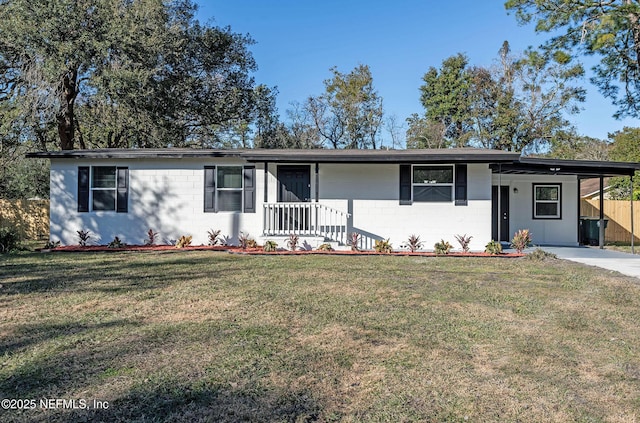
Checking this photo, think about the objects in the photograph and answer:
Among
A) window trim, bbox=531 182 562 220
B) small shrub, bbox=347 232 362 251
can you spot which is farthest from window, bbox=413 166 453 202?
window trim, bbox=531 182 562 220

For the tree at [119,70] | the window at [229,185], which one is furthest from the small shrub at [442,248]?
the tree at [119,70]

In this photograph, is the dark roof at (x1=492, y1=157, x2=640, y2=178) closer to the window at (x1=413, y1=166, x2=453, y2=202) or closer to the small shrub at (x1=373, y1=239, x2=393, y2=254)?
the window at (x1=413, y1=166, x2=453, y2=202)

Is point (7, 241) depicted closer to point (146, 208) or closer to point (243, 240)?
point (146, 208)

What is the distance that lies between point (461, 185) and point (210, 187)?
282 inches

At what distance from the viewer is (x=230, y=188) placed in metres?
11.5

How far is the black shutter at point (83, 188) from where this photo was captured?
11.6 metres

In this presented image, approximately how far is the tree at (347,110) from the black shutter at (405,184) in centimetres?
1718

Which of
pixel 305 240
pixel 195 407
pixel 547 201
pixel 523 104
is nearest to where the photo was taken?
pixel 195 407

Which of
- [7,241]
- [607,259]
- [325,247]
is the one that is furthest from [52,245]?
[607,259]

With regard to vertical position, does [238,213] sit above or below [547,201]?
below

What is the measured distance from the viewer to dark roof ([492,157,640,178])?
10.9 metres

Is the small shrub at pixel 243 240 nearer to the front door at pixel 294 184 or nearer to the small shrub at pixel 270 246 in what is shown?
the small shrub at pixel 270 246

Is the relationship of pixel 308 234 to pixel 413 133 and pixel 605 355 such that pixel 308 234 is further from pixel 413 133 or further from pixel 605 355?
pixel 413 133

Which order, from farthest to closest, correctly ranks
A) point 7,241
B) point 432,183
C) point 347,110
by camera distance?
point 347,110, point 432,183, point 7,241
